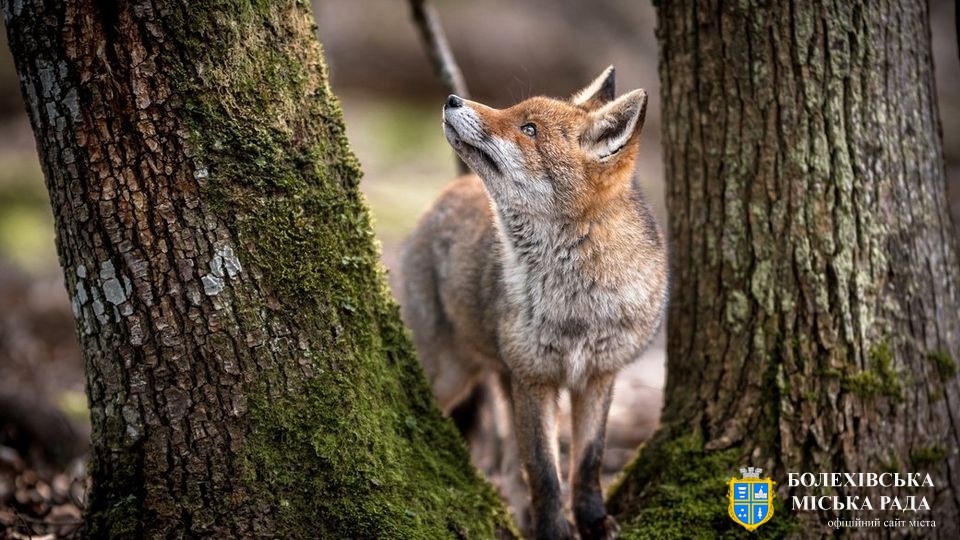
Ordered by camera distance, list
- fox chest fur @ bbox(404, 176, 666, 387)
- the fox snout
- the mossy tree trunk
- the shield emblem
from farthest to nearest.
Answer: fox chest fur @ bbox(404, 176, 666, 387)
the fox snout
the shield emblem
the mossy tree trunk

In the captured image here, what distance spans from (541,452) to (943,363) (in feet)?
7.85

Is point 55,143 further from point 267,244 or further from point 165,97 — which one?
point 267,244

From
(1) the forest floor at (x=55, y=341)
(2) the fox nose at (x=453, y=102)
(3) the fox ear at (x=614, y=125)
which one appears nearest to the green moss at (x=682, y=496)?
(3) the fox ear at (x=614, y=125)

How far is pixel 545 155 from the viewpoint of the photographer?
4.75 metres

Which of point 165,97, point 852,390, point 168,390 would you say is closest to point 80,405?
point 168,390

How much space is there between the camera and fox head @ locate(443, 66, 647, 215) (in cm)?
465

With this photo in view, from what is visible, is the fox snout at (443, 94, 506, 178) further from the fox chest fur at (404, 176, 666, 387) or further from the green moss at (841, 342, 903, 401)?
the green moss at (841, 342, 903, 401)

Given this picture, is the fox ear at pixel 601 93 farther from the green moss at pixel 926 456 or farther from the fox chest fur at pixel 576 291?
the green moss at pixel 926 456

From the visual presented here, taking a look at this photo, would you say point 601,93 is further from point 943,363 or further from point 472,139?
point 943,363

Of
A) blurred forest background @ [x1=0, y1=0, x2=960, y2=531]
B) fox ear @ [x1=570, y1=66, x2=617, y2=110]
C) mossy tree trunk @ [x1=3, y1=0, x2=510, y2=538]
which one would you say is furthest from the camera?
blurred forest background @ [x1=0, y1=0, x2=960, y2=531]

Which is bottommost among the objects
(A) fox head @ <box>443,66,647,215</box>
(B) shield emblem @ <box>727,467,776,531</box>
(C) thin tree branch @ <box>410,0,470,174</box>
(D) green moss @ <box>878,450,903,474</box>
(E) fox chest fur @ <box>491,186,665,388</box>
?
(B) shield emblem @ <box>727,467,776,531</box>

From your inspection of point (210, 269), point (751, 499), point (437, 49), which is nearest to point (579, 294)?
point (751, 499)

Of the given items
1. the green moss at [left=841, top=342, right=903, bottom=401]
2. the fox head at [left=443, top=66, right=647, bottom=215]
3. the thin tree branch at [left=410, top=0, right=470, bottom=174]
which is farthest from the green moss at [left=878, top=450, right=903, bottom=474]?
the thin tree branch at [left=410, top=0, right=470, bottom=174]

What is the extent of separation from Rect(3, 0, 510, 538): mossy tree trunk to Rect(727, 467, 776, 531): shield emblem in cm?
163
